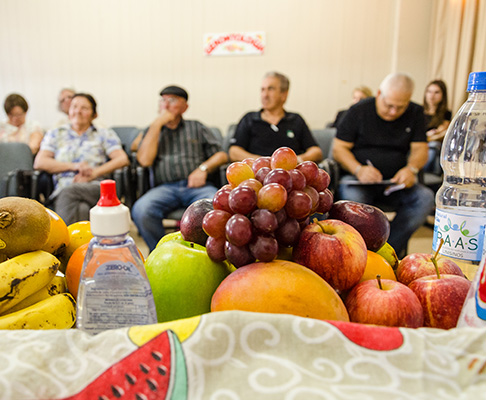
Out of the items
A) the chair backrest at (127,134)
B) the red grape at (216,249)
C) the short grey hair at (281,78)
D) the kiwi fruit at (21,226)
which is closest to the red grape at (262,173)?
the red grape at (216,249)

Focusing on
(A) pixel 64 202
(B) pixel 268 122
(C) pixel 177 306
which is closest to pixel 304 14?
(B) pixel 268 122

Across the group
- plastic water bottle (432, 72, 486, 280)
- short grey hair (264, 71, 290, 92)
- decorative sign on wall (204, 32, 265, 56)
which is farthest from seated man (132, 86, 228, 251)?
decorative sign on wall (204, 32, 265, 56)

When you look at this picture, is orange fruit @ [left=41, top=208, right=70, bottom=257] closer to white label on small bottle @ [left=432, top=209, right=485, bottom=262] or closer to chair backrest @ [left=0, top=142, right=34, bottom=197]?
white label on small bottle @ [left=432, top=209, right=485, bottom=262]

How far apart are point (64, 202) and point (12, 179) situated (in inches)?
17.0

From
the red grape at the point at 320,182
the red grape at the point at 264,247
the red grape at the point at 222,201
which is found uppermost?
the red grape at the point at 320,182

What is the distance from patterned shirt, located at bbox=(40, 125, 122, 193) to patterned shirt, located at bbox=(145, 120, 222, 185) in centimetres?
41

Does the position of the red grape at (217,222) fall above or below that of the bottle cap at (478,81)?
below

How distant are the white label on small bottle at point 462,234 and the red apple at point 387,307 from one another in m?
0.32

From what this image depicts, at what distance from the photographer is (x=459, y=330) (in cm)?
44

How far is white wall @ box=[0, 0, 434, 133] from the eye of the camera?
4430mm

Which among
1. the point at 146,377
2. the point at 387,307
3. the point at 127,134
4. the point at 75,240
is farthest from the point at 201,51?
the point at 146,377

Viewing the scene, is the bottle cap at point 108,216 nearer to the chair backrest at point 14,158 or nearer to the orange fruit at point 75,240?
the orange fruit at point 75,240

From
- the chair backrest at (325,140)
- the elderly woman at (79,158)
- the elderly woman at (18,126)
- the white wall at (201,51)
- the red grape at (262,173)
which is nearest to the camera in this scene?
the red grape at (262,173)

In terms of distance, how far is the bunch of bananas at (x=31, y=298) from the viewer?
0.58 meters
